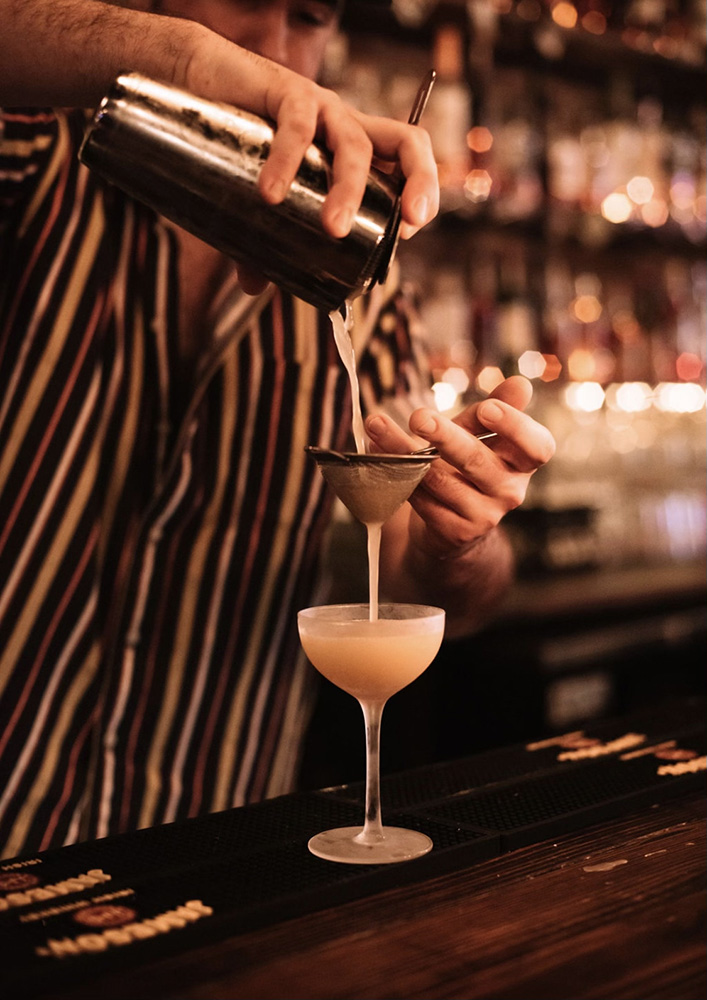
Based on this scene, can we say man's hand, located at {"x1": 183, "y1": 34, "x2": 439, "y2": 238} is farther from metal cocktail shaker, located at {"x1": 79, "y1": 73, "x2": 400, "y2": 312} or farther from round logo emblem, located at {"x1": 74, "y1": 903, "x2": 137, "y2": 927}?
round logo emblem, located at {"x1": 74, "y1": 903, "x2": 137, "y2": 927}

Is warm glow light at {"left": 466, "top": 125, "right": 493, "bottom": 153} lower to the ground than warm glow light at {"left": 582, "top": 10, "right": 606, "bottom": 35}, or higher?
lower

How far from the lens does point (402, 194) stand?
122 cm

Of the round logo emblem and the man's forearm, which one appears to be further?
the man's forearm

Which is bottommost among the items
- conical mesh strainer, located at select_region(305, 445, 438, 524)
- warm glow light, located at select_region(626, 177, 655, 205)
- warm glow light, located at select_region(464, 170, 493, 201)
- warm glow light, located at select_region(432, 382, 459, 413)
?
conical mesh strainer, located at select_region(305, 445, 438, 524)

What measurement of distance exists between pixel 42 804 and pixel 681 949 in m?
1.06

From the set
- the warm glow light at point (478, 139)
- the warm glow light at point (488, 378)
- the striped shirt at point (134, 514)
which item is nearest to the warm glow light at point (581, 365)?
the warm glow light at point (488, 378)

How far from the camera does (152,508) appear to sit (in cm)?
176

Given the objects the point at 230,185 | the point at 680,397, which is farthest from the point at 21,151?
the point at 680,397

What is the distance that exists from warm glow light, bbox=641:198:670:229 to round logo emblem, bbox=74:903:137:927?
346cm

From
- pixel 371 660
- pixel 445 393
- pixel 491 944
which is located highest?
pixel 445 393

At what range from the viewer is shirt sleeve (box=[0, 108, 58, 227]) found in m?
1.66

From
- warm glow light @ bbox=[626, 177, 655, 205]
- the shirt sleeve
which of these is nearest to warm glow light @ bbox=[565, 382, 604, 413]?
warm glow light @ bbox=[626, 177, 655, 205]

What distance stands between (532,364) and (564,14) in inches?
44.2

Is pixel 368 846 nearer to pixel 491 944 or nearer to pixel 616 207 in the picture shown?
pixel 491 944
